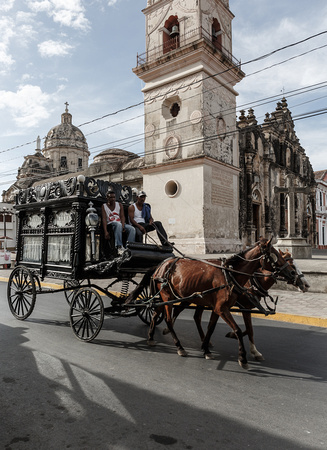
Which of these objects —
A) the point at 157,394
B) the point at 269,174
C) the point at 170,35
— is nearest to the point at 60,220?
the point at 157,394

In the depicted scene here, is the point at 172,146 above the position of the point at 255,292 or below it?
above

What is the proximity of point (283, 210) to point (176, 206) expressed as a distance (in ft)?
50.4

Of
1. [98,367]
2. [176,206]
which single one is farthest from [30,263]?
[176,206]

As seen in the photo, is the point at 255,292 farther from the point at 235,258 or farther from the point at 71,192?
the point at 71,192

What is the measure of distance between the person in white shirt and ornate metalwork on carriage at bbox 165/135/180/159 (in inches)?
555

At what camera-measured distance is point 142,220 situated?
255 inches

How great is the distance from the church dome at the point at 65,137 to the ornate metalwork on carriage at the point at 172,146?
36.9 meters

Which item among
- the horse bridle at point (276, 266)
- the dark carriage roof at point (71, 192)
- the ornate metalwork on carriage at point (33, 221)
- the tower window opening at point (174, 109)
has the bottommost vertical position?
the horse bridle at point (276, 266)

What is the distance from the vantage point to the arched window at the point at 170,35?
19.9 meters

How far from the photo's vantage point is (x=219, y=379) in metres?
3.82

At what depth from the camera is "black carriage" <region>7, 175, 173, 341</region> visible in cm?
542

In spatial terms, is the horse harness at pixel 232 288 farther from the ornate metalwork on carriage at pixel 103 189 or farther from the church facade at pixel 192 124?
the church facade at pixel 192 124

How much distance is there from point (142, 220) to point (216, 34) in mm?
18364

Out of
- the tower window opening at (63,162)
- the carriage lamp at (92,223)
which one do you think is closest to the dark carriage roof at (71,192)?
the carriage lamp at (92,223)
